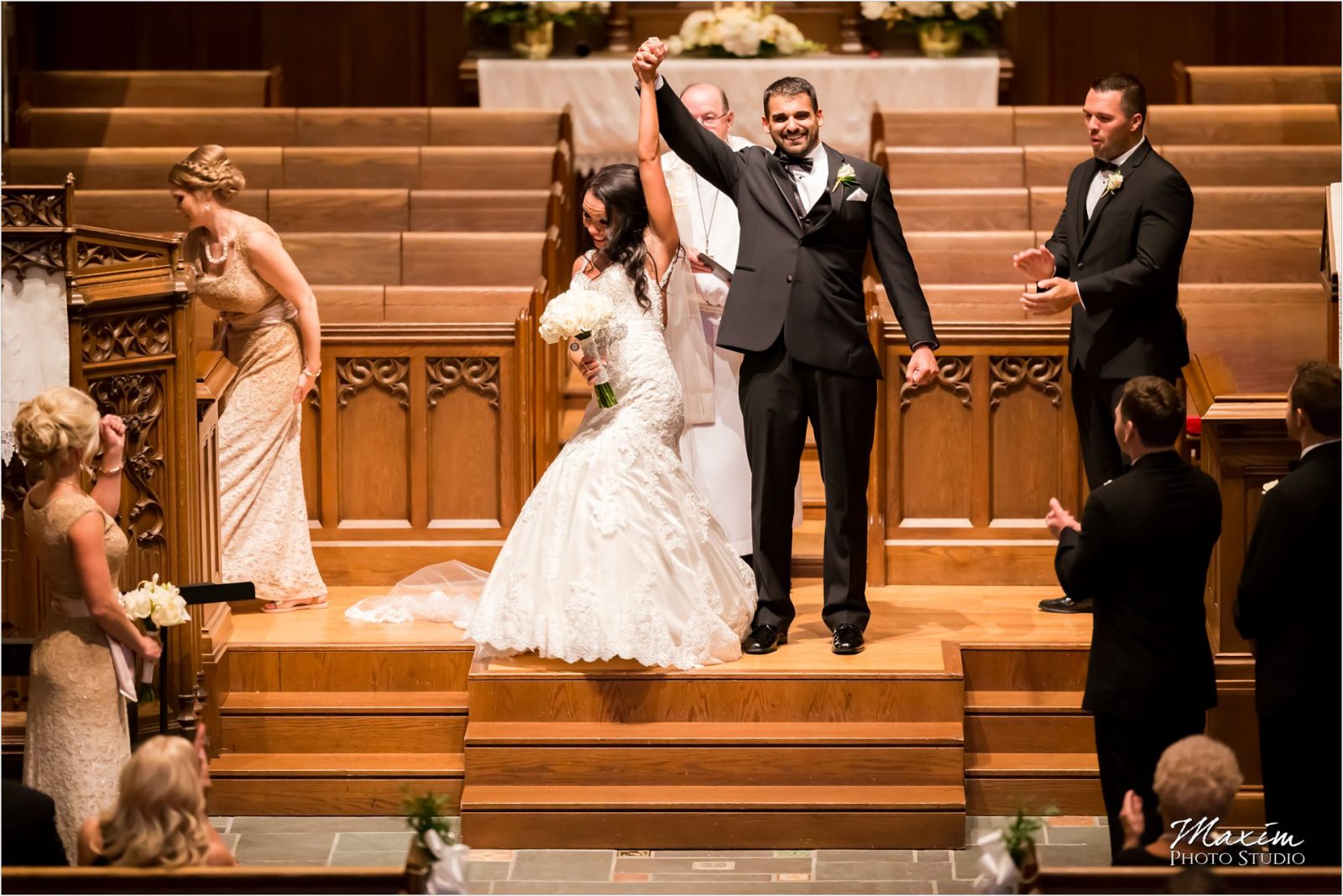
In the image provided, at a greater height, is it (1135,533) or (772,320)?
(772,320)

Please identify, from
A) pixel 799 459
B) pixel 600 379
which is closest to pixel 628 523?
pixel 600 379

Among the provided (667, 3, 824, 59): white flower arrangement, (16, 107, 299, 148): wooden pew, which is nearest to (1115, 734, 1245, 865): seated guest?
(16, 107, 299, 148): wooden pew

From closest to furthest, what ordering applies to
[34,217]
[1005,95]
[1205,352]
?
[34,217] → [1205,352] → [1005,95]

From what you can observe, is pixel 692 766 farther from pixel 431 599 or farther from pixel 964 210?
pixel 964 210

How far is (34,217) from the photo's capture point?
15.6 ft

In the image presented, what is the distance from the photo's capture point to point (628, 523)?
17.4ft

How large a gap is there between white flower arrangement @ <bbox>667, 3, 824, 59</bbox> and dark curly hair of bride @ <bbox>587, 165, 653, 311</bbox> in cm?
430

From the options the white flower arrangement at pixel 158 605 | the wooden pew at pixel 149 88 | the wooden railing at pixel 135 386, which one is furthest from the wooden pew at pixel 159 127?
the white flower arrangement at pixel 158 605

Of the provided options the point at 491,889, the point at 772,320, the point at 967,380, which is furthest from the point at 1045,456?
the point at 491,889

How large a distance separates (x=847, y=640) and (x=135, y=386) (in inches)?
86.3

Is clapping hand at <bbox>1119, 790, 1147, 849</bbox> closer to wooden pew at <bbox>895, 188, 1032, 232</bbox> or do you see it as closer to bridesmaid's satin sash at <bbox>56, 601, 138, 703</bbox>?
bridesmaid's satin sash at <bbox>56, 601, 138, 703</bbox>

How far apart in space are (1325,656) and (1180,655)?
1.05ft

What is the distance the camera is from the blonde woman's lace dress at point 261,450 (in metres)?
6.09

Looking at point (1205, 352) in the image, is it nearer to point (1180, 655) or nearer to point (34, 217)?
point (1180, 655)
